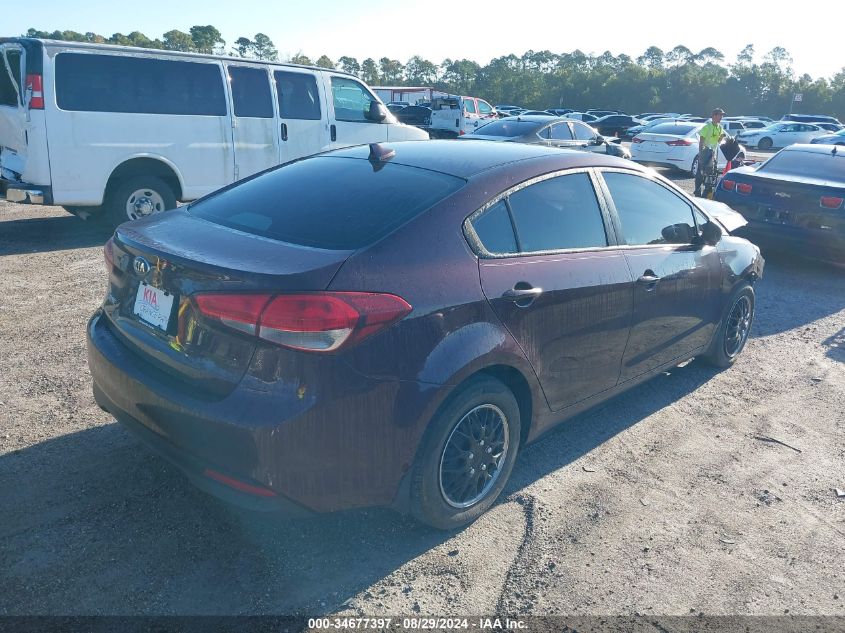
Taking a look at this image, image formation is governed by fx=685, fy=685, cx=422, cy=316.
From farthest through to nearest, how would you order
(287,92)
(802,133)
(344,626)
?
(802,133) < (287,92) < (344,626)

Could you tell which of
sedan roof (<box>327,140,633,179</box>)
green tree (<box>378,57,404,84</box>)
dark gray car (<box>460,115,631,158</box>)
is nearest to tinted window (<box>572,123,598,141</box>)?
dark gray car (<box>460,115,631,158</box>)

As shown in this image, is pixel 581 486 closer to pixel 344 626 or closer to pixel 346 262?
pixel 344 626

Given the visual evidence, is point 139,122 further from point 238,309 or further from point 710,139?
point 710,139

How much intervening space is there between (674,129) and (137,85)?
1554 centimetres

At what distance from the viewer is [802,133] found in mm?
36406

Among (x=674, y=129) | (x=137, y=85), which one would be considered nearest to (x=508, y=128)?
(x=674, y=129)

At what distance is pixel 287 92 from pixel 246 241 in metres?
7.26

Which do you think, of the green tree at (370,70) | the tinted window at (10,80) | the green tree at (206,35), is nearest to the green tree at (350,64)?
the green tree at (370,70)

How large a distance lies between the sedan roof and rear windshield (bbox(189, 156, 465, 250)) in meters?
0.10

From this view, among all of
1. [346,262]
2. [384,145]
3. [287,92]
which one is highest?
[287,92]

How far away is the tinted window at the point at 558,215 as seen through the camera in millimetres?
3346

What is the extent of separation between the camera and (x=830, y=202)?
808 cm

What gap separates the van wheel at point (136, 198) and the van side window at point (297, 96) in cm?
200

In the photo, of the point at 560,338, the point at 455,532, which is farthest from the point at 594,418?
the point at 455,532
